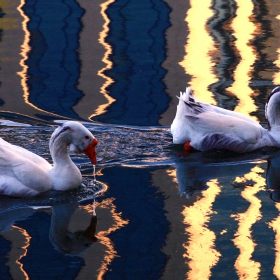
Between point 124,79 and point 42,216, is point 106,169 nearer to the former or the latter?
point 42,216

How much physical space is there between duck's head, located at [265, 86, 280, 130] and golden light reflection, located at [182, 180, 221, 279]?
1854 millimetres

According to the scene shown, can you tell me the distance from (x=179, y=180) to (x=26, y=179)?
1.69 meters

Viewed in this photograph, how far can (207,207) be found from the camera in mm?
7684

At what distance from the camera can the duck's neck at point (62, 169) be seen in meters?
7.95

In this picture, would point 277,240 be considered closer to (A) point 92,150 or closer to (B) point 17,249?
A: (A) point 92,150

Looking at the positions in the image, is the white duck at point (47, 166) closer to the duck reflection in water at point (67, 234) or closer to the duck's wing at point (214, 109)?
the duck reflection in water at point (67, 234)

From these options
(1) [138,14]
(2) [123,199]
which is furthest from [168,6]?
(2) [123,199]

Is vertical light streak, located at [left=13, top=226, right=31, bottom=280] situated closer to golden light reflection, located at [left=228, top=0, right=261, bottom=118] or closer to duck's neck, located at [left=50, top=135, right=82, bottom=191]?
duck's neck, located at [left=50, top=135, right=82, bottom=191]

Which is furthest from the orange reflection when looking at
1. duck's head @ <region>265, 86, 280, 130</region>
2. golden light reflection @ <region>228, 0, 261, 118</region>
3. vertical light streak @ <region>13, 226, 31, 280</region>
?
vertical light streak @ <region>13, 226, 31, 280</region>

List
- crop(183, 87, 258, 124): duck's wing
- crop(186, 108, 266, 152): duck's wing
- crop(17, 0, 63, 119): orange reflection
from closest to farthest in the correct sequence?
crop(186, 108, 266, 152): duck's wing
crop(183, 87, 258, 124): duck's wing
crop(17, 0, 63, 119): orange reflection

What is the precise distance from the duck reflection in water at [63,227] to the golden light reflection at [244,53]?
385 centimetres

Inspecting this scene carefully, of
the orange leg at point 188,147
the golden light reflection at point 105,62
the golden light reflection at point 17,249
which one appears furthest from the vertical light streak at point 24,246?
the golden light reflection at point 105,62

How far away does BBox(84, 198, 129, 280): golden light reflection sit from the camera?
6.39 metres

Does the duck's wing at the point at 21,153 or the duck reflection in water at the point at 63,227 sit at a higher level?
the duck's wing at the point at 21,153
